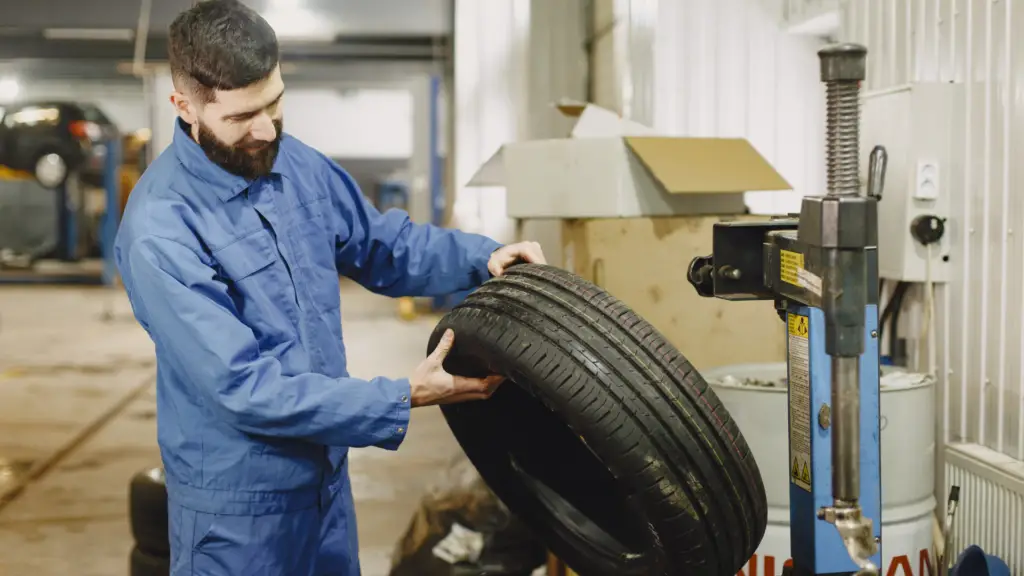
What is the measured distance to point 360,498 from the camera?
379 centimetres

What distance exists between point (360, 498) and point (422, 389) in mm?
2475

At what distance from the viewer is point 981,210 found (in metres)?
2.11

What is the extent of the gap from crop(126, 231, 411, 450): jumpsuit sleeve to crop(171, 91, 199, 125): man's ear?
0.70 ft

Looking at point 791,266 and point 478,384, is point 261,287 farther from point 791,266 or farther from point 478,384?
point 791,266

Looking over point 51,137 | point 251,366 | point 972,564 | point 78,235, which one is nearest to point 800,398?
point 251,366

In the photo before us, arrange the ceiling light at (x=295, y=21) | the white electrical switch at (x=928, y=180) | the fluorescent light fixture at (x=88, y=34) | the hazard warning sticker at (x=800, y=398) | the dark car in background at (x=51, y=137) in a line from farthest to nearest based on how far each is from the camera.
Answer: the dark car in background at (x=51, y=137) → the fluorescent light fixture at (x=88, y=34) → the ceiling light at (x=295, y=21) → the white electrical switch at (x=928, y=180) → the hazard warning sticker at (x=800, y=398)

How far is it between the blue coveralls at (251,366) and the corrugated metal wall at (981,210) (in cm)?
131

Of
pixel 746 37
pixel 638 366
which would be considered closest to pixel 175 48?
pixel 638 366

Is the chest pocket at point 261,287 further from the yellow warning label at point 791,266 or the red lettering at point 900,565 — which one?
the red lettering at point 900,565

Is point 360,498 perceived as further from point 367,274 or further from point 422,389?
point 422,389

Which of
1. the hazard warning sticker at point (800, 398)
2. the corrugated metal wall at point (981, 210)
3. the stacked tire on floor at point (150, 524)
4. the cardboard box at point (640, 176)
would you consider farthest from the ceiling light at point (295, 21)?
the hazard warning sticker at point (800, 398)

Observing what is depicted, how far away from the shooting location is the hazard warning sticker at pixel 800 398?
4.04ft

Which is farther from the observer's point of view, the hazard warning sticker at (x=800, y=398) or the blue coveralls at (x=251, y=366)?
the blue coveralls at (x=251, y=366)

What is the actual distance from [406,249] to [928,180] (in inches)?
46.5
